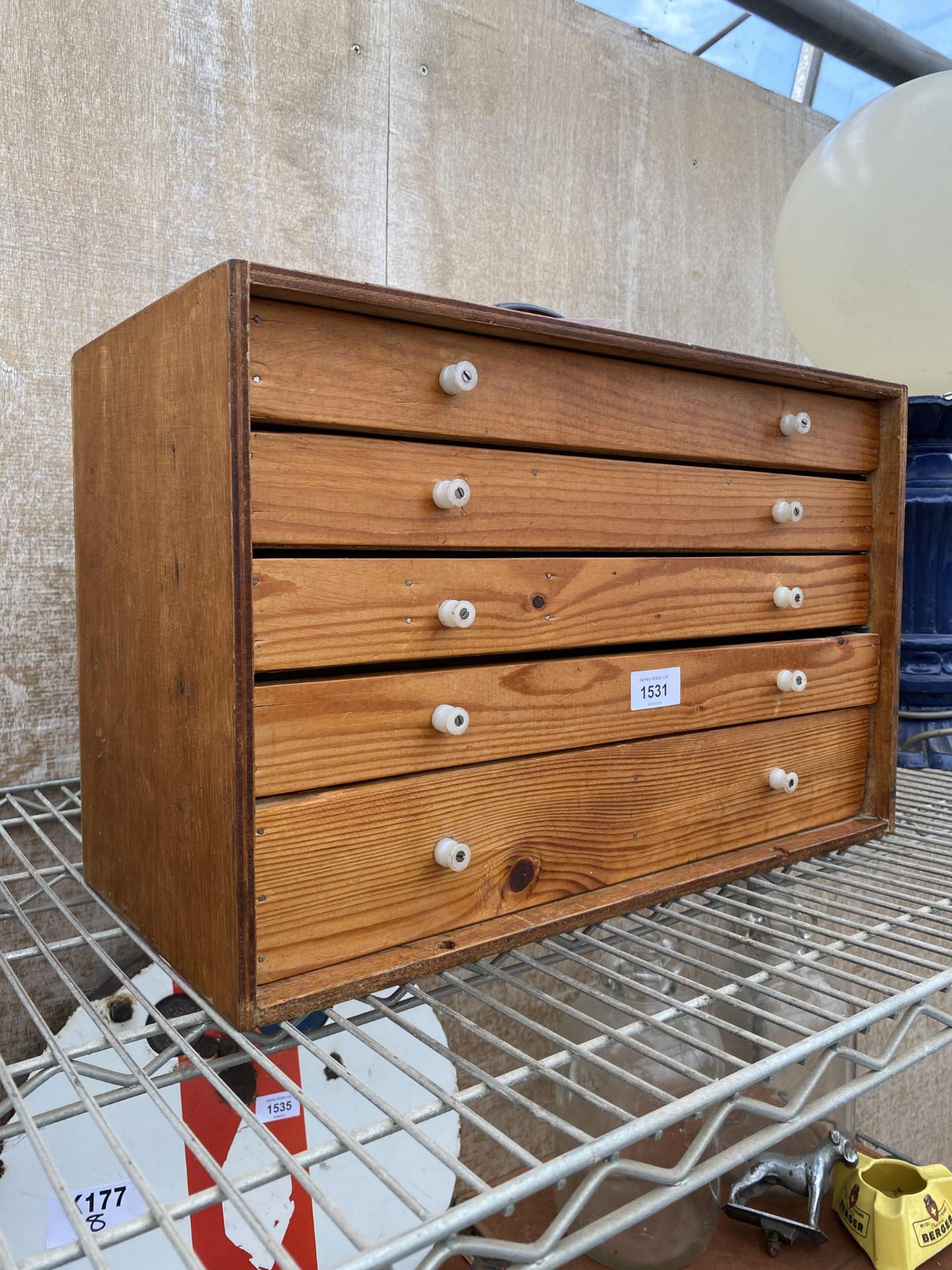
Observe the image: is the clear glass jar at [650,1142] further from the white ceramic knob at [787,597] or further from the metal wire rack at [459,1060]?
the white ceramic knob at [787,597]

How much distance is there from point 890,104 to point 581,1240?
134 cm

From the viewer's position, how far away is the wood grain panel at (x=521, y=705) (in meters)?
0.68

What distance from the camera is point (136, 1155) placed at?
99cm

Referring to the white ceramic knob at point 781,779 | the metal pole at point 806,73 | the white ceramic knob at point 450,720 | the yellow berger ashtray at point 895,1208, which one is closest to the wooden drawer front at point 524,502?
the white ceramic knob at point 450,720

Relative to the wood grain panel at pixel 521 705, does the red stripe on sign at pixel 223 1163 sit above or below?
below

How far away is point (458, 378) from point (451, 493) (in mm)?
84

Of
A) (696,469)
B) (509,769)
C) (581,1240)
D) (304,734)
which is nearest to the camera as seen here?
(581,1240)

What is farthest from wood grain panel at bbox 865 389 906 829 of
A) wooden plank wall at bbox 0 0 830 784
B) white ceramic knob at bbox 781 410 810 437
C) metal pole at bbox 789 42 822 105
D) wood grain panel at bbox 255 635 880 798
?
metal pole at bbox 789 42 822 105

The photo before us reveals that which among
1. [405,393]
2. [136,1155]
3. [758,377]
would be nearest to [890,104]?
[758,377]

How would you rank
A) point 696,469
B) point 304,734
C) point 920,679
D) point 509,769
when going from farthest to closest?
point 920,679 → point 696,469 → point 509,769 → point 304,734

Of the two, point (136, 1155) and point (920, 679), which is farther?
point (920, 679)

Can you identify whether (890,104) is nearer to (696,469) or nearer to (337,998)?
(696,469)

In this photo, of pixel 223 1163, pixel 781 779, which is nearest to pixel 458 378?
pixel 781 779

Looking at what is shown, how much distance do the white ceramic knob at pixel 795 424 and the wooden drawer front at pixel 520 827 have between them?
29 cm
